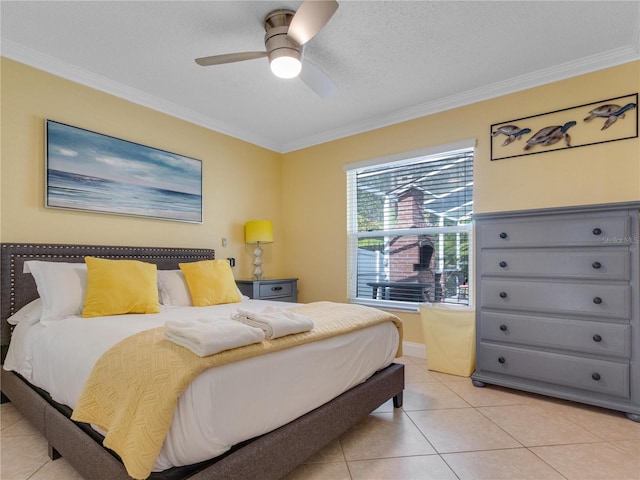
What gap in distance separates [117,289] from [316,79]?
1.99 meters

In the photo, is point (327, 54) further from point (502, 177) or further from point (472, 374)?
point (472, 374)

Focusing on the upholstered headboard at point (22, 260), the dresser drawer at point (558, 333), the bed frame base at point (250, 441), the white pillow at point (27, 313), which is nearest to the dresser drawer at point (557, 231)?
the dresser drawer at point (558, 333)

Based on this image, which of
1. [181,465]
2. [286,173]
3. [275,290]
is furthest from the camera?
[286,173]

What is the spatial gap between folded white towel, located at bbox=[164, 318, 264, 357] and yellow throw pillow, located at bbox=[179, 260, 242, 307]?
57.6 inches

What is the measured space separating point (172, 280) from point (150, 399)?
191 cm

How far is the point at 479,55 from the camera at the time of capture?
263cm

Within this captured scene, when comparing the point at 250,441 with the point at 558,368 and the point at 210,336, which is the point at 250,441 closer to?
the point at 210,336

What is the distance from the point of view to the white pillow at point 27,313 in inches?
86.3

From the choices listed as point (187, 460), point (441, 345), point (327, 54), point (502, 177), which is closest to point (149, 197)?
point (327, 54)

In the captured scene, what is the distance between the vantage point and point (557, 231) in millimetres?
2482

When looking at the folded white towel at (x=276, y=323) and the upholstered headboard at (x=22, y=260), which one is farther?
the upholstered headboard at (x=22, y=260)

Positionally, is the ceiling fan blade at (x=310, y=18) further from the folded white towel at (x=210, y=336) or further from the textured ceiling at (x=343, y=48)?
the folded white towel at (x=210, y=336)

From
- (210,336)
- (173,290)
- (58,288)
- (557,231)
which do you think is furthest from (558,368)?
(58,288)

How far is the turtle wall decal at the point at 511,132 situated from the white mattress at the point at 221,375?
2039 millimetres
